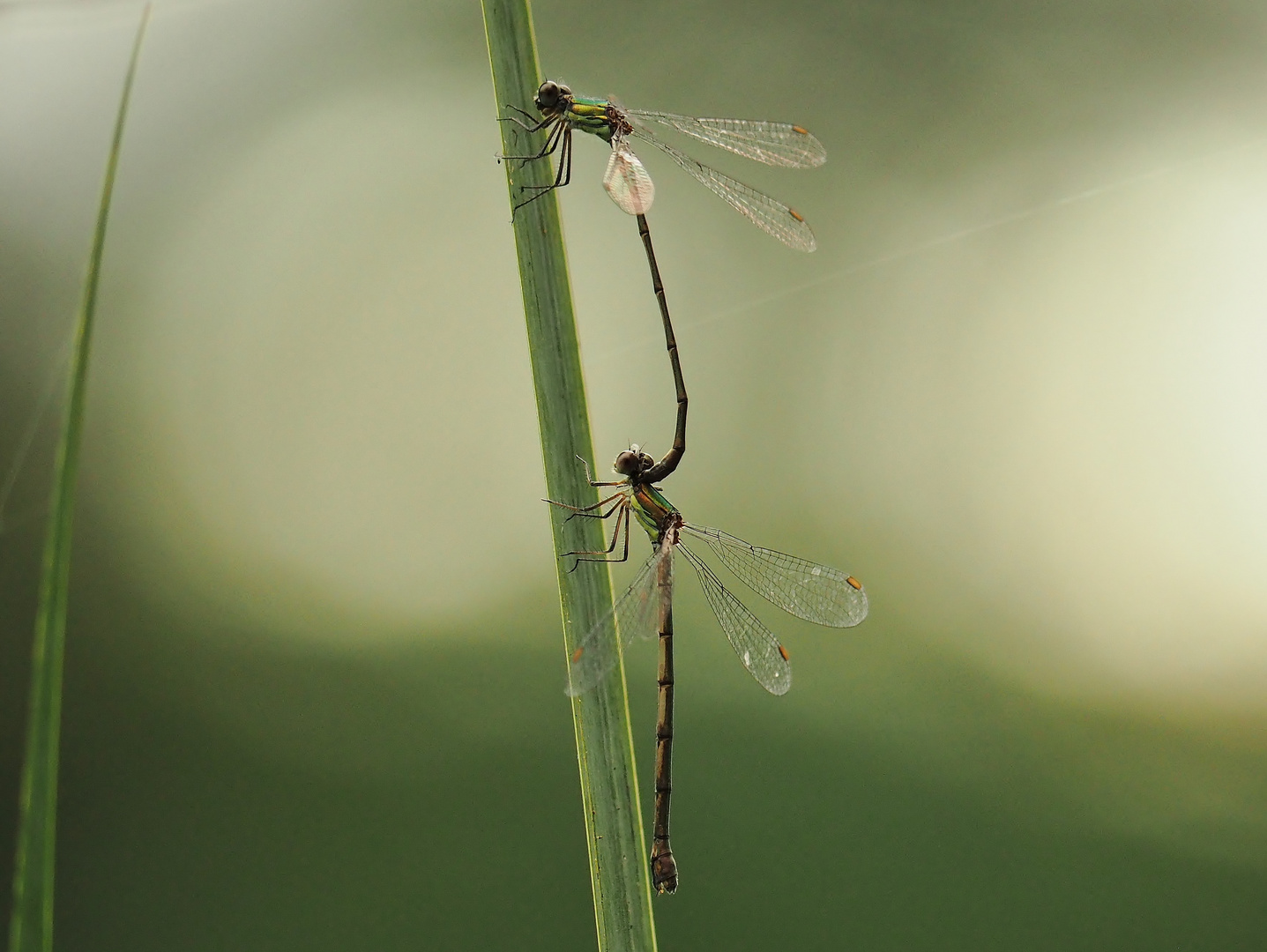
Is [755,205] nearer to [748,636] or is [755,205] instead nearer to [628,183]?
[628,183]

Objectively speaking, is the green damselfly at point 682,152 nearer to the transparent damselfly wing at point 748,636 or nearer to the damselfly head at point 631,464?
the damselfly head at point 631,464

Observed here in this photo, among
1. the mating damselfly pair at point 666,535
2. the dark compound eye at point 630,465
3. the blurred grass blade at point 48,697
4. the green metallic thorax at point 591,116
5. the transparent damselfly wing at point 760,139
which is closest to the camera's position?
the blurred grass blade at point 48,697

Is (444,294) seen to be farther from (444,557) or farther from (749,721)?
(749,721)

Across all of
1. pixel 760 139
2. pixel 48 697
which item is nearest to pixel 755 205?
pixel 760 139

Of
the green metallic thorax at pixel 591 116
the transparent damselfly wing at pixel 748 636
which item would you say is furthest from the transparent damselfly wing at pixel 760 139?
the transparent damselfly wing at pixel 748 636

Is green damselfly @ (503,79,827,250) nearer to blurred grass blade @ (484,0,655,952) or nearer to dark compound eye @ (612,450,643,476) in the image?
blurred grass blade @ (484,0,655,952)
